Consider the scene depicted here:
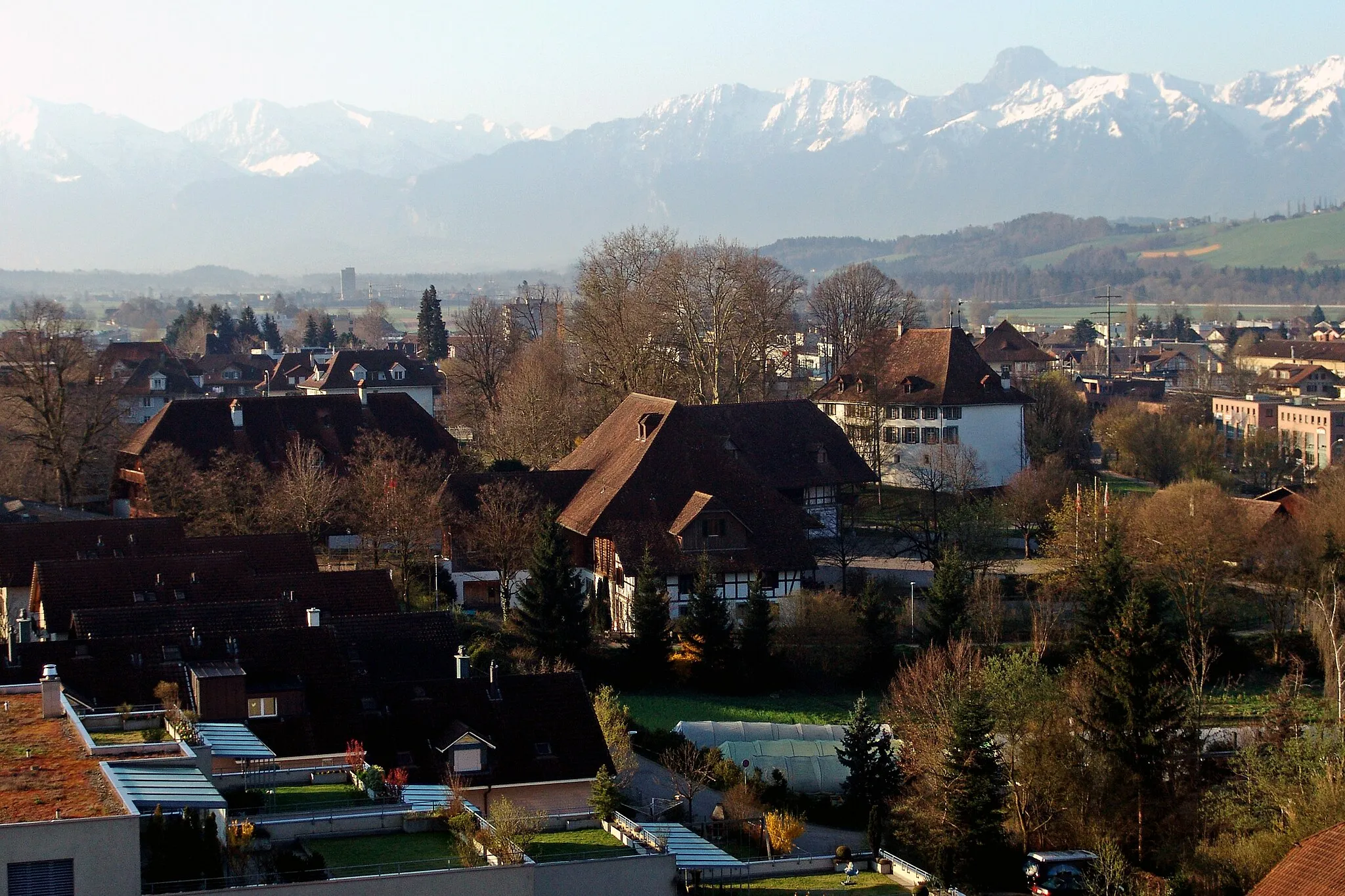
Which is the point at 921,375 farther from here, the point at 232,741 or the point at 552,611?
the point at 232,741

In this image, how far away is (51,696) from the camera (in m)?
22.0

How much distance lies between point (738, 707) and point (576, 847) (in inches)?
676

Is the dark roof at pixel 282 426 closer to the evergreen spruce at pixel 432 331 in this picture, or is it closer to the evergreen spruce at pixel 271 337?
the evergreen spruce at pixel 432 331

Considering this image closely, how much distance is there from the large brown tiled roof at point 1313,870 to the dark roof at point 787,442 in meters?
A: 31.0

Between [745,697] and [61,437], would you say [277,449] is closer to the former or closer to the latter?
[61,437]

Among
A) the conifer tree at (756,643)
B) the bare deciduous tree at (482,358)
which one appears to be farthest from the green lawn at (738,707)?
the bare deciduous tree at (482,358)

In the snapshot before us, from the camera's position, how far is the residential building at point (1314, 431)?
8288cm

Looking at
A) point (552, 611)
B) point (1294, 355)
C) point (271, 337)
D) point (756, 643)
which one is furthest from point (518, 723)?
point (271, 337)

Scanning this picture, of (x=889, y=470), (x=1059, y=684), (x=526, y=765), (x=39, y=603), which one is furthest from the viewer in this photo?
(x=889, y=470)

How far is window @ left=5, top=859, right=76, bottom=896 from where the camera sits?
55.1 ft

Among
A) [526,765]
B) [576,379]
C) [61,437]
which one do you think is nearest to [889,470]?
[576,379]

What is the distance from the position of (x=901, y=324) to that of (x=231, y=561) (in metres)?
40.7

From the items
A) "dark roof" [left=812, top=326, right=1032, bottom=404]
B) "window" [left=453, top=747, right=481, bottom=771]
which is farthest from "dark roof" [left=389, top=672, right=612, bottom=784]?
"dark roof" [left=812, top=326, right=1032, bottom=404]

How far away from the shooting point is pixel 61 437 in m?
54.6
